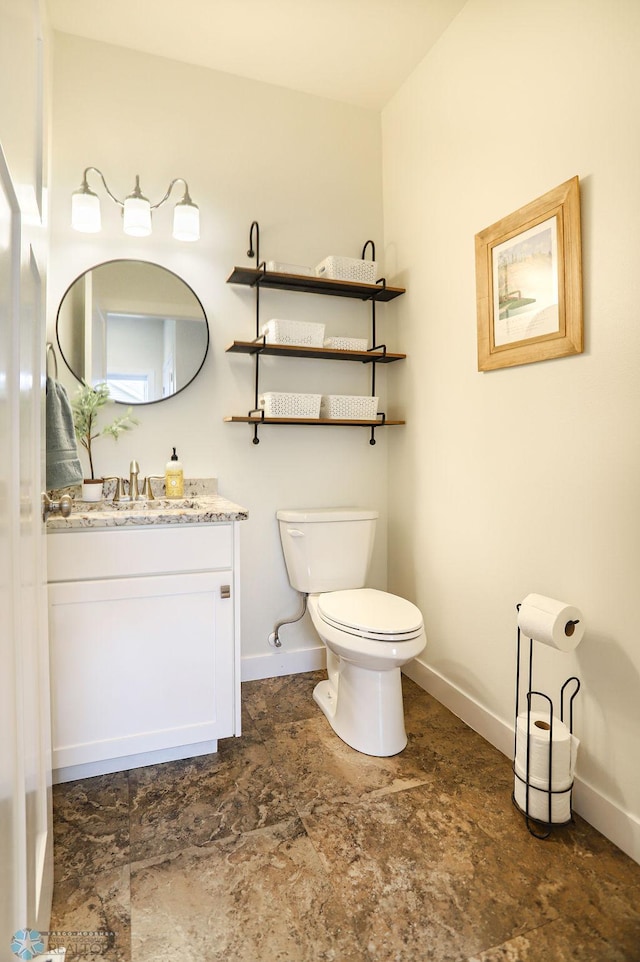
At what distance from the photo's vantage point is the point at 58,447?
1.46m

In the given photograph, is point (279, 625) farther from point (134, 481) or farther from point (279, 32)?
point (279, 32)

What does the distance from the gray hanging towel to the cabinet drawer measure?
16 centimetres

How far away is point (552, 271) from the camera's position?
1528 millimetres

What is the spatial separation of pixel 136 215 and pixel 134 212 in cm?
1

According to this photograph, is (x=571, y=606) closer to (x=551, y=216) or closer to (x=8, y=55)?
(x=551, y=216)

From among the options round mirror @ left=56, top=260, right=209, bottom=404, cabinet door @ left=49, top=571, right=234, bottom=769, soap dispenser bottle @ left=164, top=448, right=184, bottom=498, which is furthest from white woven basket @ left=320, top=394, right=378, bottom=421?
cabinet door @ left=49, top=571, right=234, bottom=769

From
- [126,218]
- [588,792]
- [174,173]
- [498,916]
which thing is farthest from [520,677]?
[174,173]

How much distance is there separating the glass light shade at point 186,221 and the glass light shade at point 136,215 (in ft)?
0.35

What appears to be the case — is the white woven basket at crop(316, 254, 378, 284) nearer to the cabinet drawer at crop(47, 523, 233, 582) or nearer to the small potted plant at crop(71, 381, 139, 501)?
the small potted plant at crop(71, 381, 139, 501)

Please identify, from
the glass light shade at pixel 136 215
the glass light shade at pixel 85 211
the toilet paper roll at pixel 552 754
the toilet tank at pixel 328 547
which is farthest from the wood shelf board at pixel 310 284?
the toilet paper roll at pixel 552 754

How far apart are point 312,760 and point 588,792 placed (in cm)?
84

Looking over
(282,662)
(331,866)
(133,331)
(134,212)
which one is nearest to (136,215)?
(134,212)

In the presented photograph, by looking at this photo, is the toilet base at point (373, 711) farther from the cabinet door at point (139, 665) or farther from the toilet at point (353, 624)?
the cabinet door at point (139, 665)

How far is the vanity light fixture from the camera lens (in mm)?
1925
